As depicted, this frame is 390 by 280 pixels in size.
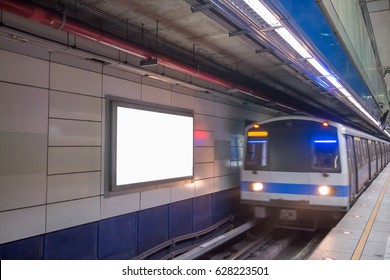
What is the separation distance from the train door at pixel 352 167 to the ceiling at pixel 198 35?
1.90 metres

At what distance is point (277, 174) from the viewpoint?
7.08m

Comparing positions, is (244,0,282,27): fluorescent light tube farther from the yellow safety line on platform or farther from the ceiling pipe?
the yellow safety line on platform

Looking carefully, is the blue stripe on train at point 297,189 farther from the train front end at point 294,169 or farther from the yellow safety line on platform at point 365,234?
the yellow safety line on platform at point 365,234

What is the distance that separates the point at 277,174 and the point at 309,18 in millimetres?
3811

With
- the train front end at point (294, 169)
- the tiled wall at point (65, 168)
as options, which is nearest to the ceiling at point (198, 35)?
the tiled wall at point (65, 168)

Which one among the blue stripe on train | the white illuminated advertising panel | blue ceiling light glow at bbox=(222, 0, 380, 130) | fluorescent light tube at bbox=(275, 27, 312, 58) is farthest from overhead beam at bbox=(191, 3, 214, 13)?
the blue stripe on train

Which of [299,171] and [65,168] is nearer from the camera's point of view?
[65,168]

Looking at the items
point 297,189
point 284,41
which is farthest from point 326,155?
point 284,41

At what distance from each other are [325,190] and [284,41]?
12.4 ft

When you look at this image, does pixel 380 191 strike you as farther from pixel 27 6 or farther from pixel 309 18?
pixel 27 6

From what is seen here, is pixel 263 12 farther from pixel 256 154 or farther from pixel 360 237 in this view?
pixel 256 154

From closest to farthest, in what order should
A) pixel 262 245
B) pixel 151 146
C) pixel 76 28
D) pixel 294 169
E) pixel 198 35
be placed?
pixel 76 28 < pixel 198 35 < pixel 151 146 < pixel 294 169 < pixel 262 245

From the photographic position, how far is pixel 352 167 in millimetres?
7438

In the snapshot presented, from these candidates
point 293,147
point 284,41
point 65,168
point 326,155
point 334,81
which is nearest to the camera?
point 284,41
